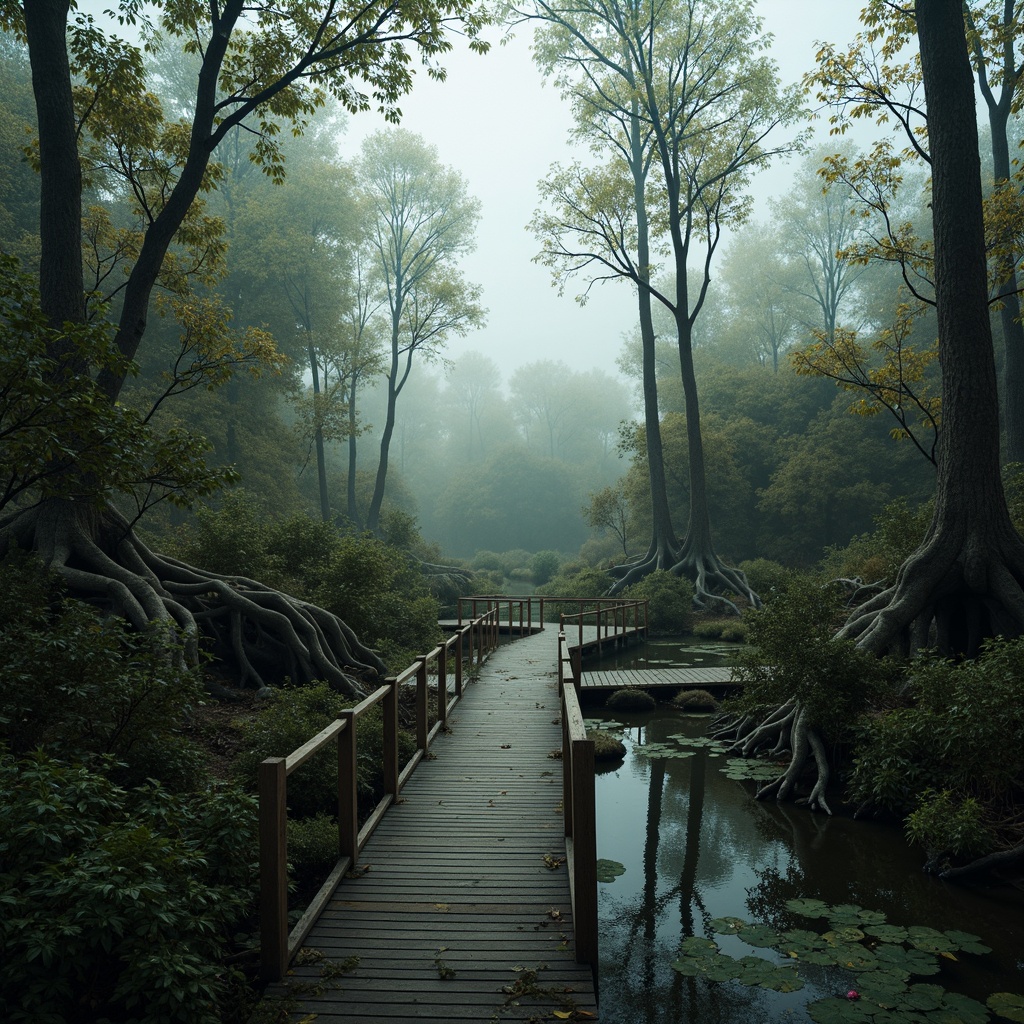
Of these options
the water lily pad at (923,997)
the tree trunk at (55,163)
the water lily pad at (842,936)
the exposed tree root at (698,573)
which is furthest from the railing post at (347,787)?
the exposed tree root at (698,573)

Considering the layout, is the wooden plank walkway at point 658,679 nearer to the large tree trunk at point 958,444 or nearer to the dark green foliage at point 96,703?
the large tree trunk at point 958,444

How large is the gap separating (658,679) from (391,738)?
8039 mm

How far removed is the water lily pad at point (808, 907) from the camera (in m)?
5.48

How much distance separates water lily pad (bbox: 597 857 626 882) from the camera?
640cm

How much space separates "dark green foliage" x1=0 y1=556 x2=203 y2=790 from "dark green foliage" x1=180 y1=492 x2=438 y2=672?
5154 millimetres

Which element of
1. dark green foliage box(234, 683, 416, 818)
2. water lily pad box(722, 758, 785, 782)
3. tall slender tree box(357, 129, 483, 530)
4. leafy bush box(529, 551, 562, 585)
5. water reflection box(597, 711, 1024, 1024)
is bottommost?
water reflection box(597, 711, 1024, 1024)

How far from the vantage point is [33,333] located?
534cm

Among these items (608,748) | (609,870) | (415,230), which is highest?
(415,230)

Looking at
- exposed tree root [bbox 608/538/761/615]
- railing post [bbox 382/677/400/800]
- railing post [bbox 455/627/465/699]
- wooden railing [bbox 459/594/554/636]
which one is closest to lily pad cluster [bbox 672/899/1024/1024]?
railing post [bbox 382/677/400/800]

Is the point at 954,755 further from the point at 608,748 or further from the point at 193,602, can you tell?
the point at 193,602

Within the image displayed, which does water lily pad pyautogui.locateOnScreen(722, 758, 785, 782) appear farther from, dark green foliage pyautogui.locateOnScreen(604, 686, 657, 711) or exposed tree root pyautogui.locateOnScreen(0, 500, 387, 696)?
exposed tree root pyautogui.locateOnScreen(0, 500, 387, 696)

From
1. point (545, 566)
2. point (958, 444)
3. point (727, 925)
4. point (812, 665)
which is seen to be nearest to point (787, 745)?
point (812, 665)

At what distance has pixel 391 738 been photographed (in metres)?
6.01

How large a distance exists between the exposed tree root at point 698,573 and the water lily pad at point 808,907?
48.3 ft
